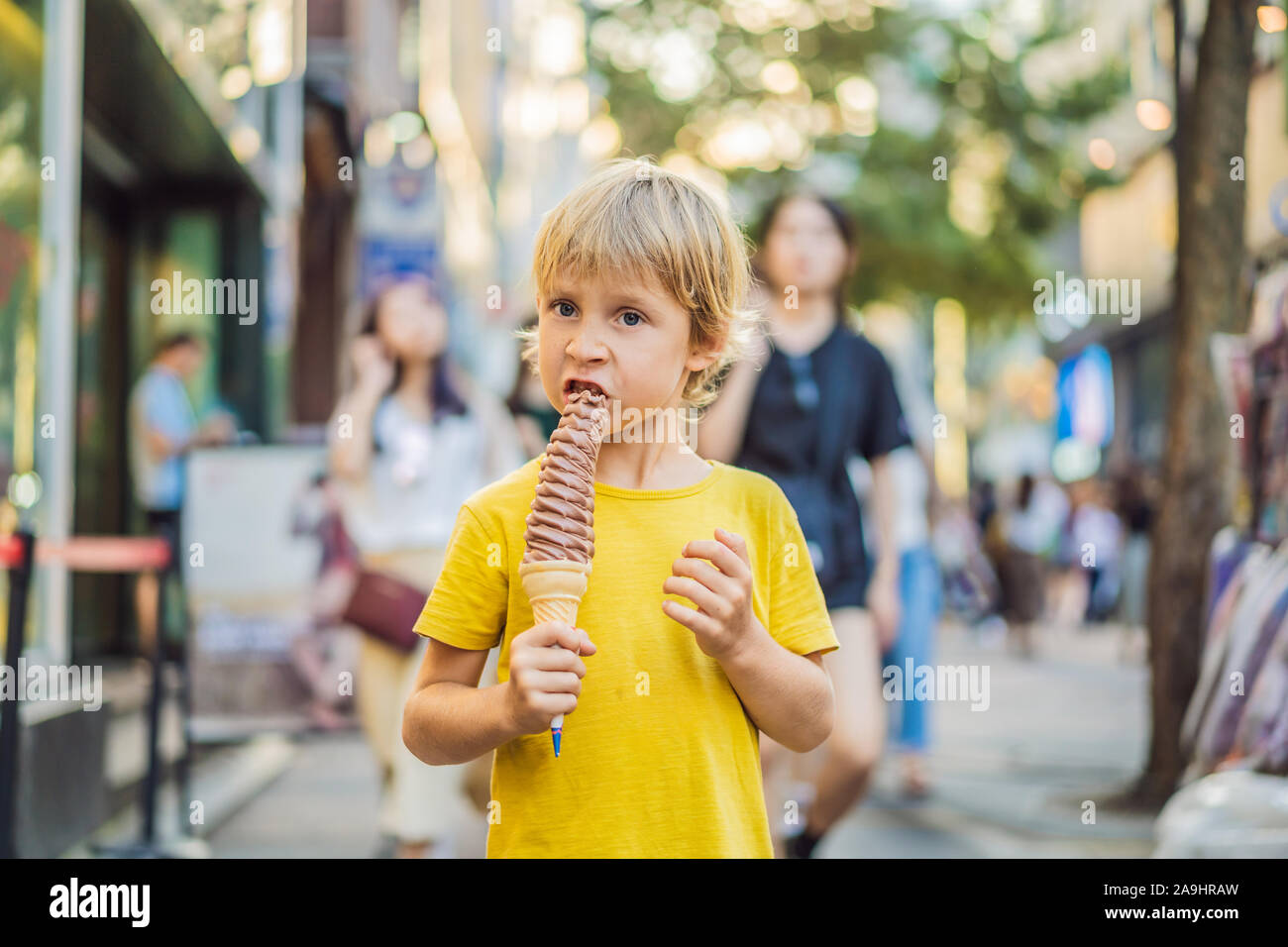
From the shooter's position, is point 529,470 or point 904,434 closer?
point 529,470

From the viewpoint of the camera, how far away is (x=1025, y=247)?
18.3 m

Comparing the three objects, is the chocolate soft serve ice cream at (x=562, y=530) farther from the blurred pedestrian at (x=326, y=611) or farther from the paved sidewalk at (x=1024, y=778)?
the blurred pedestrian at (x=326, y=611)

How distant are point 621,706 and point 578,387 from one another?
1.47 ft

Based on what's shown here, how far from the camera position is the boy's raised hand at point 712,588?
75.1 inches

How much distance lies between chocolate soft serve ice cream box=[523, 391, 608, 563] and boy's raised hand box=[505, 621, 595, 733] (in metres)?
0.10

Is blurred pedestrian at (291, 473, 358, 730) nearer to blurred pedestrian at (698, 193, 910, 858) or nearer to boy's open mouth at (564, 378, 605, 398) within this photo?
blurred pedestrian at (698, 193, 910, 858)

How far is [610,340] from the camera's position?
6.64ft

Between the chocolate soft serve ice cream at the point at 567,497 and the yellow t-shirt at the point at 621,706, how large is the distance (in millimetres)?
164

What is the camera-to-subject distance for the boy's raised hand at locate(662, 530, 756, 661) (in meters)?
1.91

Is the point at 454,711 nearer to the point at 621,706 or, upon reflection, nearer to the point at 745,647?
Result: the point at 621,706

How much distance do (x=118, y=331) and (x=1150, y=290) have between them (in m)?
25.4

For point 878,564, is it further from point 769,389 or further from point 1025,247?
point 1025,247

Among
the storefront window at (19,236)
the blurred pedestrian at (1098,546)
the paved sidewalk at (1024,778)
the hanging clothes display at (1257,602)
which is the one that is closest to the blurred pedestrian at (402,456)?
the storefront window at (19,236)
